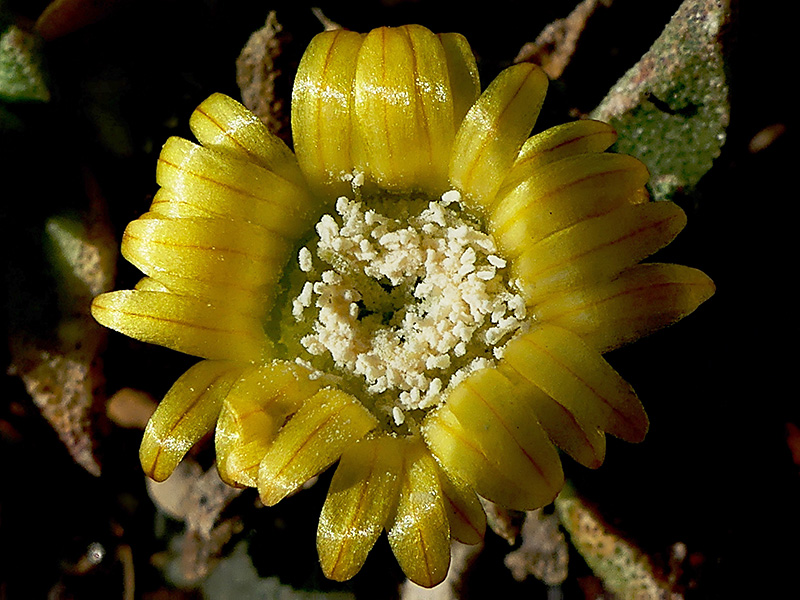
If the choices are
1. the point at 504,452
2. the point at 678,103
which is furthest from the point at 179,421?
the point at 678,103

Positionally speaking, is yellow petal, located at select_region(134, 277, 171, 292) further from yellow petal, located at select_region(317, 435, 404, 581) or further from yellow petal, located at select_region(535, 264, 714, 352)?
yellow petal, located at select_region(535, 264, 714, 352)

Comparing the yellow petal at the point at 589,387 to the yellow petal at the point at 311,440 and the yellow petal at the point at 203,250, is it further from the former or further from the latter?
the yellow petal at the point at 203,250

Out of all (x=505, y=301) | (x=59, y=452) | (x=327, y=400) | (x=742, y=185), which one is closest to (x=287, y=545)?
(x=59, y=452)

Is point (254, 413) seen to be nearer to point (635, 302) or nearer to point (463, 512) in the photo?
point (463, 512)

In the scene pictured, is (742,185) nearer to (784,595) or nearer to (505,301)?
(505,301)

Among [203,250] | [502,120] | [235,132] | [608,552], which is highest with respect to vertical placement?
[502,120]
